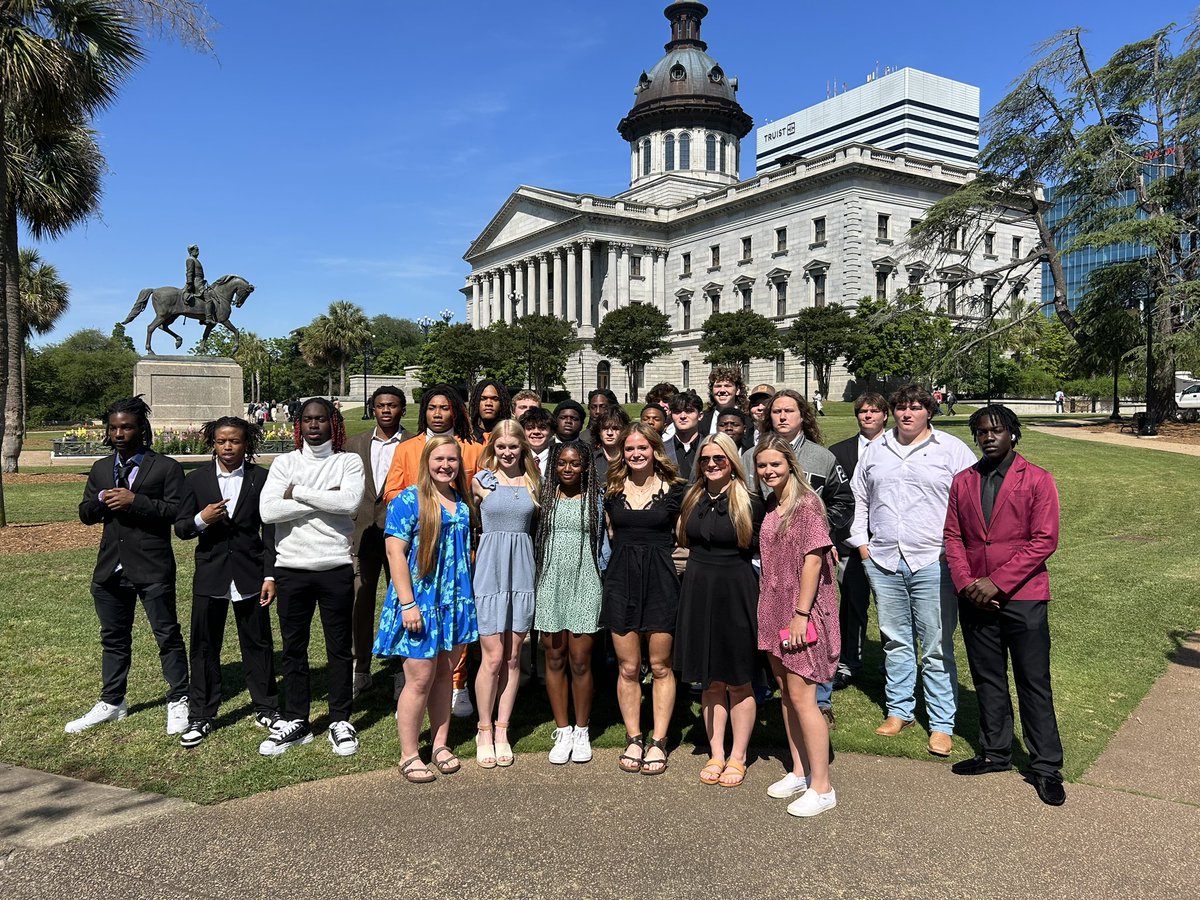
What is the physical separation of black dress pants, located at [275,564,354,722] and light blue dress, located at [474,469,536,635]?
93 centimetres

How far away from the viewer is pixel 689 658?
4.85 meters

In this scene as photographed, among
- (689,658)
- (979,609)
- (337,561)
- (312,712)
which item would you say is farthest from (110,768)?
(979,609)

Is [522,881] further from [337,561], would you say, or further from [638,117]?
[638,117]

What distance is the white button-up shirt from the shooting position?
5473 mm

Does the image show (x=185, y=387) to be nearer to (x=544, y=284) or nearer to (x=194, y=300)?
(x=194, y=300)

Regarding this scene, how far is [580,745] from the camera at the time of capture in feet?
16.9

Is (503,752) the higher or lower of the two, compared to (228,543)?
lower

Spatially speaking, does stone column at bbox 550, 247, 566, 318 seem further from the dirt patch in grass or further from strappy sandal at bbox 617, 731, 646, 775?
strappy sandal at bbox 617, 731, 646, 775

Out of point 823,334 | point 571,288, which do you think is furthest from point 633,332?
point 571,288

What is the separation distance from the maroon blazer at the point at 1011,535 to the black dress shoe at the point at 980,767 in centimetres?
107

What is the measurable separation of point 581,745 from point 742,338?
4926 cm

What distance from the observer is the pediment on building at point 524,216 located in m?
76.8

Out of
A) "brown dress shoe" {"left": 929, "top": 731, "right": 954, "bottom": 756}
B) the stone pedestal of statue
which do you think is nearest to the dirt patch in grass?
"brown dress shoe" {"left": 929, "top": 731, "right": 954, "bottom": 756}

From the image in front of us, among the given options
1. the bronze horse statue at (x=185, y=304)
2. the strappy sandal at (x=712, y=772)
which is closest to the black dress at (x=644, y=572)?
the strappy sandal at (x=712, y=772)
